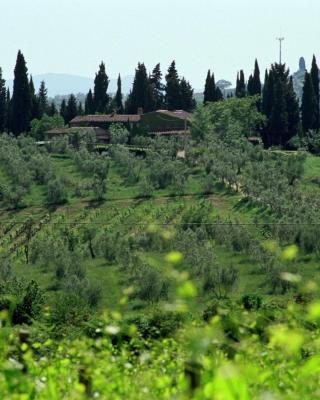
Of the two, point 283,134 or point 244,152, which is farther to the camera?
point 283,134

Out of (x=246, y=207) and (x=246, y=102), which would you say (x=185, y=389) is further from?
(x=246, y=102)

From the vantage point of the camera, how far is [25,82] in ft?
219

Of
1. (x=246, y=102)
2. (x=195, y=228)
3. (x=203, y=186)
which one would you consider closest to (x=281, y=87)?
(x=246, y=102)

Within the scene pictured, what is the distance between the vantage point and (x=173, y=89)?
273 ft

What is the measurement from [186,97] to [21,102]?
21662 millimetres

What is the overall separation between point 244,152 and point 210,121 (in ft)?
44.8

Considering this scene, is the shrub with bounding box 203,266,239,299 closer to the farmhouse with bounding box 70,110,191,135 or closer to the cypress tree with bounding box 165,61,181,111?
the farmhouse with bounding box 70,110,191,135

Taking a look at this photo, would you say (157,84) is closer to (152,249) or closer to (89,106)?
(89,106)

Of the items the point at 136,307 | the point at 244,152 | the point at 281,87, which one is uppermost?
the point at 281,87

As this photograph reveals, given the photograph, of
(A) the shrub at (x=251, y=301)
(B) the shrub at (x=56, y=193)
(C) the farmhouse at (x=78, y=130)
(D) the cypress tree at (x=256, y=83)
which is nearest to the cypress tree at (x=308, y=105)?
(D) the cypress tree at (x=256, y=83)

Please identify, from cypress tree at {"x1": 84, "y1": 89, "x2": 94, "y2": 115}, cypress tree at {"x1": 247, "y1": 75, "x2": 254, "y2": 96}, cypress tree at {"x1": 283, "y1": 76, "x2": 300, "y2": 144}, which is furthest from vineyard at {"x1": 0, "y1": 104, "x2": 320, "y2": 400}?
cypress tree at {"x1": 247, "y1": 75, "x2": 254, "y2": 96}

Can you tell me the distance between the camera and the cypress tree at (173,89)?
82.1 meters

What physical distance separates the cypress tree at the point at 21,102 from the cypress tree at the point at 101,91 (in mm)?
13016

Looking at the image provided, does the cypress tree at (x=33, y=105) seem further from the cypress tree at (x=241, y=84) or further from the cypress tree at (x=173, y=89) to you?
the cypress tree at (x=241, y=84)
